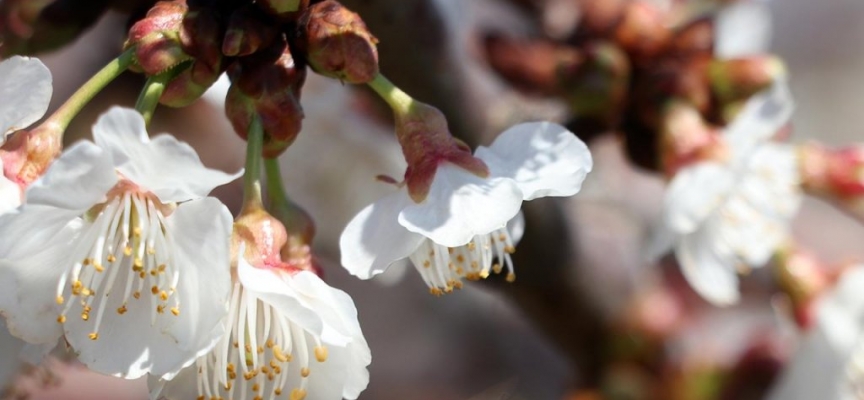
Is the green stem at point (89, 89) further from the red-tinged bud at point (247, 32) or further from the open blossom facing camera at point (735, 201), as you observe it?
the open blossom facing camera at point (735, 201)

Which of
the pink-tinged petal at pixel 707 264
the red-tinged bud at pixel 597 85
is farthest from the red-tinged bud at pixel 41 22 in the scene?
the pink-tinged petal at pixel 707 264

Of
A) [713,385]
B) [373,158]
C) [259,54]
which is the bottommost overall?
[713,385]

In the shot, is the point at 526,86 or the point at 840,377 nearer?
the point at 840,377

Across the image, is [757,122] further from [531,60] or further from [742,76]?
[531,60]

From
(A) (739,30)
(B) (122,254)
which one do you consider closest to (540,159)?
(B) (122,254)

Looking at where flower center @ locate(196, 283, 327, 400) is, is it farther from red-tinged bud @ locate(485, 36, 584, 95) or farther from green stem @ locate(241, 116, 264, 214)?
red-tinged bud @ locate(485, 36, 584, 95)

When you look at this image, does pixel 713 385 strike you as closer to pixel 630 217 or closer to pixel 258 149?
pixel 630 217

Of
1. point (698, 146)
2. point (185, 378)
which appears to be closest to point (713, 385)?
point (698, 146)
